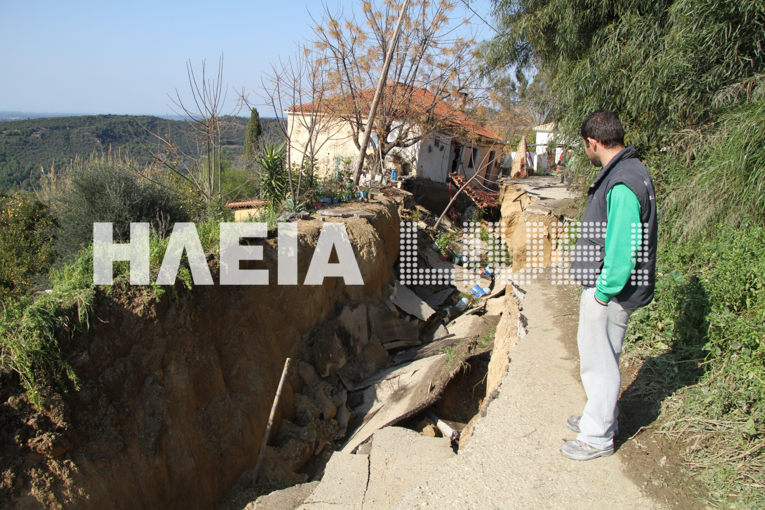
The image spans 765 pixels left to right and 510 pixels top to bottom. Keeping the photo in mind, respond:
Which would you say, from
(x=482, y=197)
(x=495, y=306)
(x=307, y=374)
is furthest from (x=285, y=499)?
(x=482, y=197)

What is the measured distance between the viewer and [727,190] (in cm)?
509

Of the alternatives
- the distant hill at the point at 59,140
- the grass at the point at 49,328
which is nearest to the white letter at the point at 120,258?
the grass at the point at 49,328

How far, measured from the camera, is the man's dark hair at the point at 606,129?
8.37 ft

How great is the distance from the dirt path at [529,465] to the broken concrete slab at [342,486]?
47.2 inches

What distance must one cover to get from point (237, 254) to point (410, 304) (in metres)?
4.75

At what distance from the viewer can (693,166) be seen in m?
6.15

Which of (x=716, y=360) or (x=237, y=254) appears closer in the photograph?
(x=716, y=360)

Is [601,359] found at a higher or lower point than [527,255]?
higher

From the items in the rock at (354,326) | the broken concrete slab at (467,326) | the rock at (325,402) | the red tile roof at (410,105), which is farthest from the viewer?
the red tile roof at (410,105)

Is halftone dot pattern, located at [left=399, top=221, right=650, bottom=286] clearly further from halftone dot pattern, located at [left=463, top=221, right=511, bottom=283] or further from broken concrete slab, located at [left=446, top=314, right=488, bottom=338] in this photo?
broken concrete slab, located at [left=446, top=314, right=488, bottom=338]

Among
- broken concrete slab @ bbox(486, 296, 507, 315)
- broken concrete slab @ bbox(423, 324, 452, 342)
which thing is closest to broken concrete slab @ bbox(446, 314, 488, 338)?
broken concrete slab @ bbox(423, 324, 452, 342)

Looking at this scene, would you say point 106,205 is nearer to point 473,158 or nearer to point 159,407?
point 159,407

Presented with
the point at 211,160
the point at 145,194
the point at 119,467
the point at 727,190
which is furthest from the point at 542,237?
the point at 119,467

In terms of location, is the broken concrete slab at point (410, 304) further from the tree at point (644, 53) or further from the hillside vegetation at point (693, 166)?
the tree at point (644, 53)
